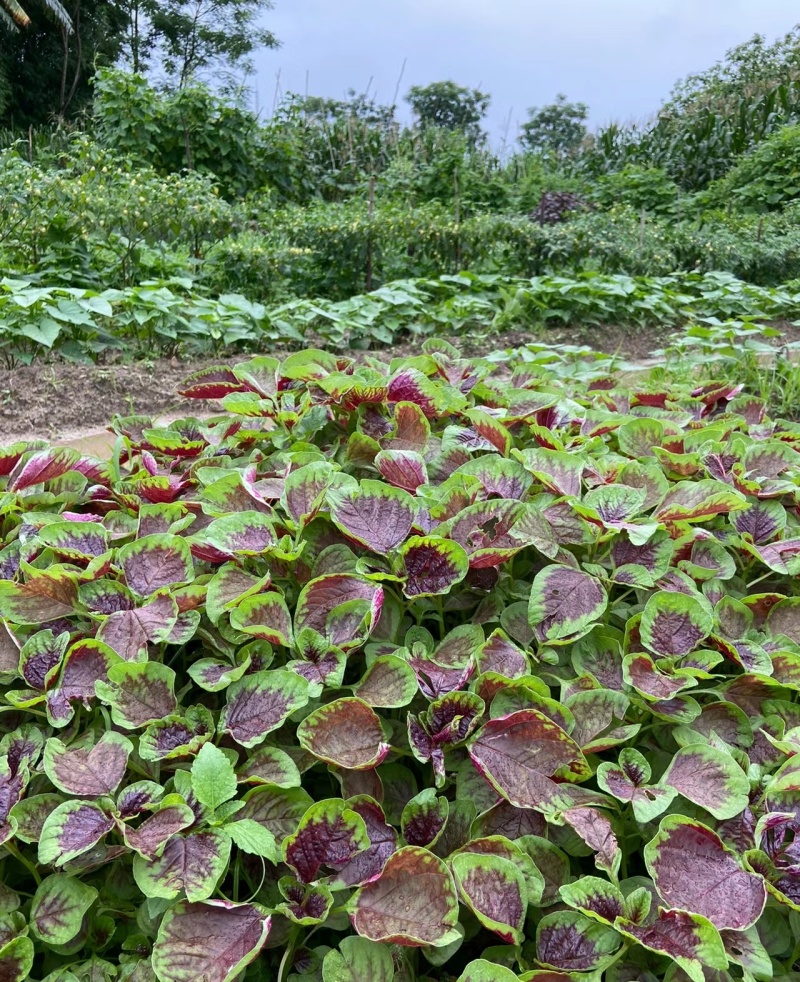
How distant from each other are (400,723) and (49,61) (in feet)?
88.2

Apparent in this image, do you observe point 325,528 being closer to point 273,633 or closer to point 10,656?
point 273,633

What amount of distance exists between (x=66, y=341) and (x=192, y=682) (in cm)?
286

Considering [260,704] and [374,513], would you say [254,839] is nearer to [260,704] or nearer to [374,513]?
[260,704]

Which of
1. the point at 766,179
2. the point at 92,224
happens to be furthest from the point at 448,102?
the point at 92,224

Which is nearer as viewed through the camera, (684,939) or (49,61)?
(684,939)

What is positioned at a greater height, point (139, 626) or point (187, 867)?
point (139, 626)

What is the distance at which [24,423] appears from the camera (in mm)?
2344

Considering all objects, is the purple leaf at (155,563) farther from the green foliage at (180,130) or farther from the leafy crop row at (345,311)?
the green foliage at (180,130)

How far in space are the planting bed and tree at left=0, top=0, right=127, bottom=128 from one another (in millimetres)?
23498

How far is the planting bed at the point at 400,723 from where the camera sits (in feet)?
2.33

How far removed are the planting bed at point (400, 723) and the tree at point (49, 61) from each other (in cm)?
2350

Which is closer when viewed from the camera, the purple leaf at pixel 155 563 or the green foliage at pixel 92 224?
the purple leaf at pixel 155 563

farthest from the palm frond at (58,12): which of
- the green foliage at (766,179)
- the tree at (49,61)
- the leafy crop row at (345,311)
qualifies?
the leafy crop row at (345,311)

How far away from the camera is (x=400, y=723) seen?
34.8 inches
